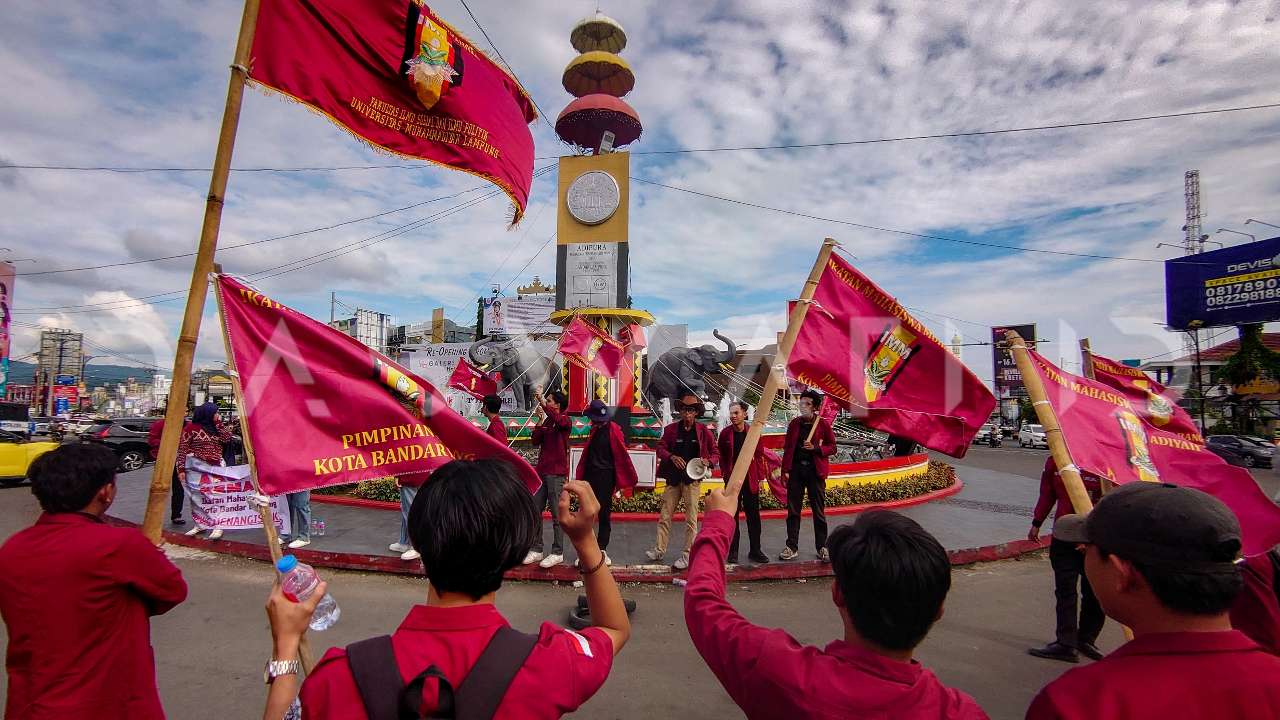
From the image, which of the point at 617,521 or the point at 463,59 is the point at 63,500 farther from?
the point at 617,521

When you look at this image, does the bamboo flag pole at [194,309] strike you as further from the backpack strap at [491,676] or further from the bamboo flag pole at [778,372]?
the bamboo flag pole at [778,372]

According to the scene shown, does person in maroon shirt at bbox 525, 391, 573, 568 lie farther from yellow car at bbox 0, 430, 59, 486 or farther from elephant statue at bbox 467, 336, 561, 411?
→ elephant statue at bbox 467, 336, 561, 411

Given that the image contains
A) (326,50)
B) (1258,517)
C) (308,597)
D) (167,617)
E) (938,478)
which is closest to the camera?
(308,597)

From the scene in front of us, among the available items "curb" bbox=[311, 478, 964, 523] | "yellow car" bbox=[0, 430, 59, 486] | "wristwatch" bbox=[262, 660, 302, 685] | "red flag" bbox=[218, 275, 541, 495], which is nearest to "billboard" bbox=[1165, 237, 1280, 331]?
"curb" bbox=[311, 478, 964, 523]

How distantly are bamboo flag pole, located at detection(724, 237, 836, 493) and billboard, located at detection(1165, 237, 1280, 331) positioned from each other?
3507 centimetres

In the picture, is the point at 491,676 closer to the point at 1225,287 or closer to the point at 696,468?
the point at 696,468

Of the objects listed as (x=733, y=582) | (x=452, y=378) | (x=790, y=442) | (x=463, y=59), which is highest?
(x=463, y=59)

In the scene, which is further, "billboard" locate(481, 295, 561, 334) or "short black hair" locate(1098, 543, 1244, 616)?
"billboard" locate(481, 295, 561, 334)

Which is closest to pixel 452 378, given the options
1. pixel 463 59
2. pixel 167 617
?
pixel 167 617

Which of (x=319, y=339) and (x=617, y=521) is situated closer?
(x=319, y=339)

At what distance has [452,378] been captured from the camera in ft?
36.3

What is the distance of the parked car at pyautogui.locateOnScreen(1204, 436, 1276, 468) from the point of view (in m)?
21.8

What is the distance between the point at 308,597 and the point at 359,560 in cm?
548

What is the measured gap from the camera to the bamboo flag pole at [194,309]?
7.45ft
